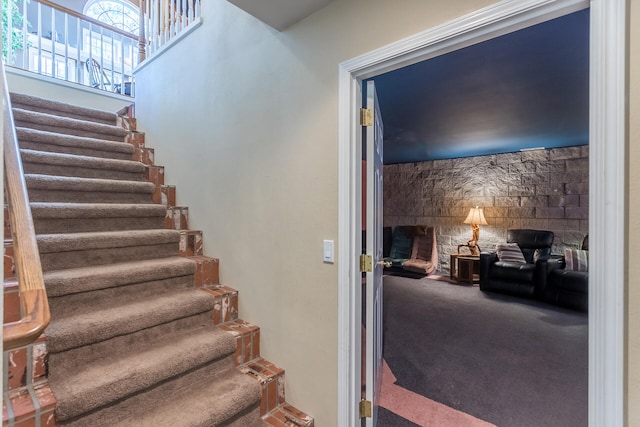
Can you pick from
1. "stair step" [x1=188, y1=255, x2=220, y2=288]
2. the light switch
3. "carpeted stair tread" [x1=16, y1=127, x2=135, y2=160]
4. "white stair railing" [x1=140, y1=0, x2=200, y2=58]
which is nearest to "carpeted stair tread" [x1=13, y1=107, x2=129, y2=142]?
"carpeted stair tread" [x1=16, y1=127, x2=135, y2=160]

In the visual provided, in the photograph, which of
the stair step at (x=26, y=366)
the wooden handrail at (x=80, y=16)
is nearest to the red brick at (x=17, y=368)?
the stair step at (x=26, y=366)

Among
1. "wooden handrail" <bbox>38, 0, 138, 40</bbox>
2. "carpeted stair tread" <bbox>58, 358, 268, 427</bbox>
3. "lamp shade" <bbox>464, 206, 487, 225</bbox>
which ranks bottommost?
"carpeted stair tread" <bbox>58, 358, 268, 427</bbox>

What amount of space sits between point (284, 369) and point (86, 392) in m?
0.99

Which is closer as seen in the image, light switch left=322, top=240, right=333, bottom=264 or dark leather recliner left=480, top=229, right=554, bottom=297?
light switch left=322, top=240, right=333, bottom=264

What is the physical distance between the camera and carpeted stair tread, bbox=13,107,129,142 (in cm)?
265

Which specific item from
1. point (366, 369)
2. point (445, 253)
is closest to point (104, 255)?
point (366, 369)

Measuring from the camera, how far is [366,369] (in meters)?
1.70

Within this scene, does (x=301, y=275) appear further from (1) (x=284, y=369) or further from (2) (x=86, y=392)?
(2) (x=86, y=392)

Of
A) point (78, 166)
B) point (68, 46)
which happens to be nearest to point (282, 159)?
point (78, 166)

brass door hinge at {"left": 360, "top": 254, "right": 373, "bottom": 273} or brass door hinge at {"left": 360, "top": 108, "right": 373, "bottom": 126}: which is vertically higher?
brass door hinge at {"left": 360, "top": 108, "right": 373, "bottom": 126}

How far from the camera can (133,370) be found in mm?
1501

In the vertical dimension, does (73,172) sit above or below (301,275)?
above

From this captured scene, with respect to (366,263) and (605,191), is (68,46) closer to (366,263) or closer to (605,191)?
(366,263)

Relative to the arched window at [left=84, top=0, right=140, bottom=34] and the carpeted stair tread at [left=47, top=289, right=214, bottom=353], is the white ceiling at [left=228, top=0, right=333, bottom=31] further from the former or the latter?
the arched window at [left=84, top=0, right=140, bottom=34]
